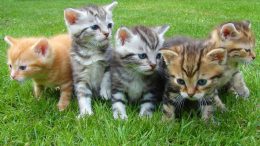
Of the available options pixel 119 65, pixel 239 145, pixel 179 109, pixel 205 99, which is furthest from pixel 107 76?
pixel 239 145

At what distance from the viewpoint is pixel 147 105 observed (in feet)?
15.8

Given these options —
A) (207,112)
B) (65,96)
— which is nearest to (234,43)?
(207,112)

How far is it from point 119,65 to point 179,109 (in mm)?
864

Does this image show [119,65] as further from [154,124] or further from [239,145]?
[239,145]

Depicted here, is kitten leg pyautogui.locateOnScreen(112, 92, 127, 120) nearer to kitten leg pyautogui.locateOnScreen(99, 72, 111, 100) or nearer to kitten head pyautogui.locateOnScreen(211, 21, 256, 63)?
kitten leg pyautogui.locateOnScreen(99, 72, 111, 100)

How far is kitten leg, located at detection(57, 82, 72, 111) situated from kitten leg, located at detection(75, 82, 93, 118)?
163mm

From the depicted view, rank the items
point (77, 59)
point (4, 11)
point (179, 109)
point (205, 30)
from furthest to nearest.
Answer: point (4, 11)
point (205, 30)
point (77, 59)
point (179, 109)

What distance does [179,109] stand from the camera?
4723 millimetres

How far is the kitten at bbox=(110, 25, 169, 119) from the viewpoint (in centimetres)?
464

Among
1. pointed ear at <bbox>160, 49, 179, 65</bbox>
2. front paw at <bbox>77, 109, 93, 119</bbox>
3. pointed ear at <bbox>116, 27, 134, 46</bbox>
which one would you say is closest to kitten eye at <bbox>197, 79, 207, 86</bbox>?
pointed ear at <bbox>160, 49, 179, 65</bbox>

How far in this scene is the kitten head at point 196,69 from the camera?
4055mm

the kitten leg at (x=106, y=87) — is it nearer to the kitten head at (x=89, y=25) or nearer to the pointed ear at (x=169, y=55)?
the kitten head at (x=89, y=25)

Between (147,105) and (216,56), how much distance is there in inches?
43.7

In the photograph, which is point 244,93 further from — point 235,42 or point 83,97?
point 83,97
